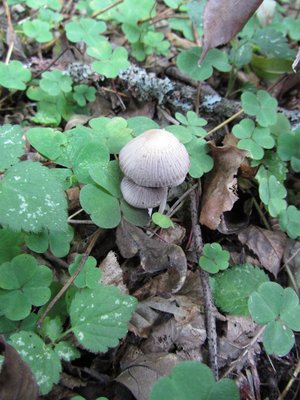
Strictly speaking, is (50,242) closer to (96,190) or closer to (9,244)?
(9,244)

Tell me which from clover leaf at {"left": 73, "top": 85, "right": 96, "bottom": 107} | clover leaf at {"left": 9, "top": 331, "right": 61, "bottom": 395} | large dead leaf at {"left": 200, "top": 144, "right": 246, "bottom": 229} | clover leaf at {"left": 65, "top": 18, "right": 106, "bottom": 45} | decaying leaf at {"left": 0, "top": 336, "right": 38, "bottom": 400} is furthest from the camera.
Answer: clover leaf at {"left": 65, "top": 18, "right": 106, "bottom": 45}

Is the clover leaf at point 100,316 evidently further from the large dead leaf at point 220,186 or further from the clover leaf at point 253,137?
the clover leaf at point 253,137

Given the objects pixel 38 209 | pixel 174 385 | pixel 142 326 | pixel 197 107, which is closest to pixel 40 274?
pixel 38 209

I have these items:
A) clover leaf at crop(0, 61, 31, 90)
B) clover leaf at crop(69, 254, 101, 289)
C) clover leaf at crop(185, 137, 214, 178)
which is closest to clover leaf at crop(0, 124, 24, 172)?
clover leaf at crop(69, 254, 101, 289)

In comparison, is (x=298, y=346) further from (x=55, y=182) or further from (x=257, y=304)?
(x=55, y=182)

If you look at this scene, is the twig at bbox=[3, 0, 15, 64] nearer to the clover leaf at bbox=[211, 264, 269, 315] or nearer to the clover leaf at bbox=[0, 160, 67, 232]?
the clover leaf at bbox=[0, 160, 67, 232]

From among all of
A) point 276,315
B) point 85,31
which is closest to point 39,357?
point 276,315

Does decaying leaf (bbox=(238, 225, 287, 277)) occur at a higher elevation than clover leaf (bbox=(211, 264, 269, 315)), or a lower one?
higher

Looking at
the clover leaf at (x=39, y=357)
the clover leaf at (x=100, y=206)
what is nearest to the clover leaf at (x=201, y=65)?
the clover leaf at (x=100, y=206)
